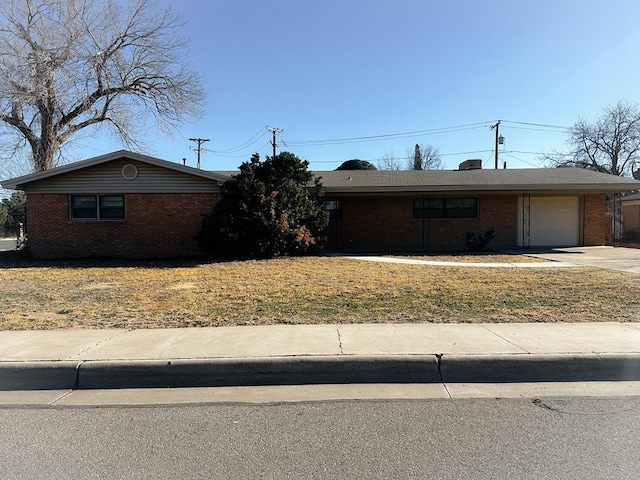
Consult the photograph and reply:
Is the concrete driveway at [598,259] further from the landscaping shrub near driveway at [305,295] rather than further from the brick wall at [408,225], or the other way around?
the brick wall at [408,225]

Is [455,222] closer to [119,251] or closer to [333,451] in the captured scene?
[119,251]

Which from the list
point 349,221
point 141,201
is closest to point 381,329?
point 141,201

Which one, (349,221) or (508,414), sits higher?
(349,221)

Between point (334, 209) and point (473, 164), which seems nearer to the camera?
point (334, 209)

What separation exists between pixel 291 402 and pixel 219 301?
4540mm

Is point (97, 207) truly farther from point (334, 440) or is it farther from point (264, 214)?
point (334, 440)

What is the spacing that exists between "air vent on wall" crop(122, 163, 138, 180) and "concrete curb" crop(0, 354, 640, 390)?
12.9 meters

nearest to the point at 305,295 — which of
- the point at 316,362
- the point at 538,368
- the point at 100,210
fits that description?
the point at 316,362

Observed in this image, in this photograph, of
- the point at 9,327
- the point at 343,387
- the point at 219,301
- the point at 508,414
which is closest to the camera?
the point at 508,414

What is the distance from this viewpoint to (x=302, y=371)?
5.10 metres

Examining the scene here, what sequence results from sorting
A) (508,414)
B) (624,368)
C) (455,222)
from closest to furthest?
(508,414) < (624,368) < (455,222)

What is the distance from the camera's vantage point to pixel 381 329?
6488 mm

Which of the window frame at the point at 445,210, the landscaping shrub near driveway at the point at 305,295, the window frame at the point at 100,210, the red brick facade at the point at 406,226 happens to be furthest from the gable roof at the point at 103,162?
the window frame at the point at 445,210

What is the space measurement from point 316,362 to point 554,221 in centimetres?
2007
